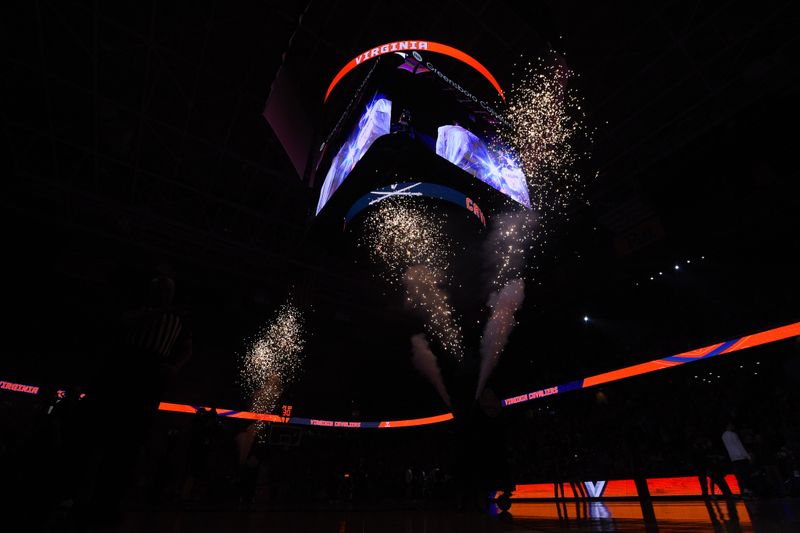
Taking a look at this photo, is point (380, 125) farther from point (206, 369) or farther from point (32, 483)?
point (206, 369)

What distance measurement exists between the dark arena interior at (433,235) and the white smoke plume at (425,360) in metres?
4.15

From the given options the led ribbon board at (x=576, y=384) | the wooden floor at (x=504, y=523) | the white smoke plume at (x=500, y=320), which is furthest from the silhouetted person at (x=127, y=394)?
the white smoke plume at (x=500, y=320)

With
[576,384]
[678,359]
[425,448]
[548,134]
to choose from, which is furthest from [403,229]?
[425,448]

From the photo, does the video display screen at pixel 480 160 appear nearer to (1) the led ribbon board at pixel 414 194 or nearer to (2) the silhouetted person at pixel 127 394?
(1) the led ribbon board at pixel 414 194

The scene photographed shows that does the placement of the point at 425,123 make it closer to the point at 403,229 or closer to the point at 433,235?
the point at 433,235

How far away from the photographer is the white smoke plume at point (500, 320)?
1719 centimetres

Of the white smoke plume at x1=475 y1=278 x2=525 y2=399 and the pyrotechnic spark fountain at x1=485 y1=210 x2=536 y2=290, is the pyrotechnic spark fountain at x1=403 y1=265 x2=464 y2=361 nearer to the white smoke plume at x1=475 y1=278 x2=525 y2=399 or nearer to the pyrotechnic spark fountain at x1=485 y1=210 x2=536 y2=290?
the white smoke plume at x1=475 y1=278 x2=525 y2=399

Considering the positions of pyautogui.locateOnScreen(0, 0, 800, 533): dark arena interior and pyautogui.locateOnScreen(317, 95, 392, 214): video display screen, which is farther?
pyautogui.locateOnScreen(317, 95, 392, 214): video display screen

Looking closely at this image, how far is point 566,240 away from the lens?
14.7m

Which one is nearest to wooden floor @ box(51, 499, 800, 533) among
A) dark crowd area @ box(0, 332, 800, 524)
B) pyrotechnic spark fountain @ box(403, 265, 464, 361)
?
dark crowd area @ box(0, 332, 800, 524)

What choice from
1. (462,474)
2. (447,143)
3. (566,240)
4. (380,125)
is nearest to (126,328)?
(462,474)

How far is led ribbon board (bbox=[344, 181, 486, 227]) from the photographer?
24.6 ft

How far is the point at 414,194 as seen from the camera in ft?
24.7

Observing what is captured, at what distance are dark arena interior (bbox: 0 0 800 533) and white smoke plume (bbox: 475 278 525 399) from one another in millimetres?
126
